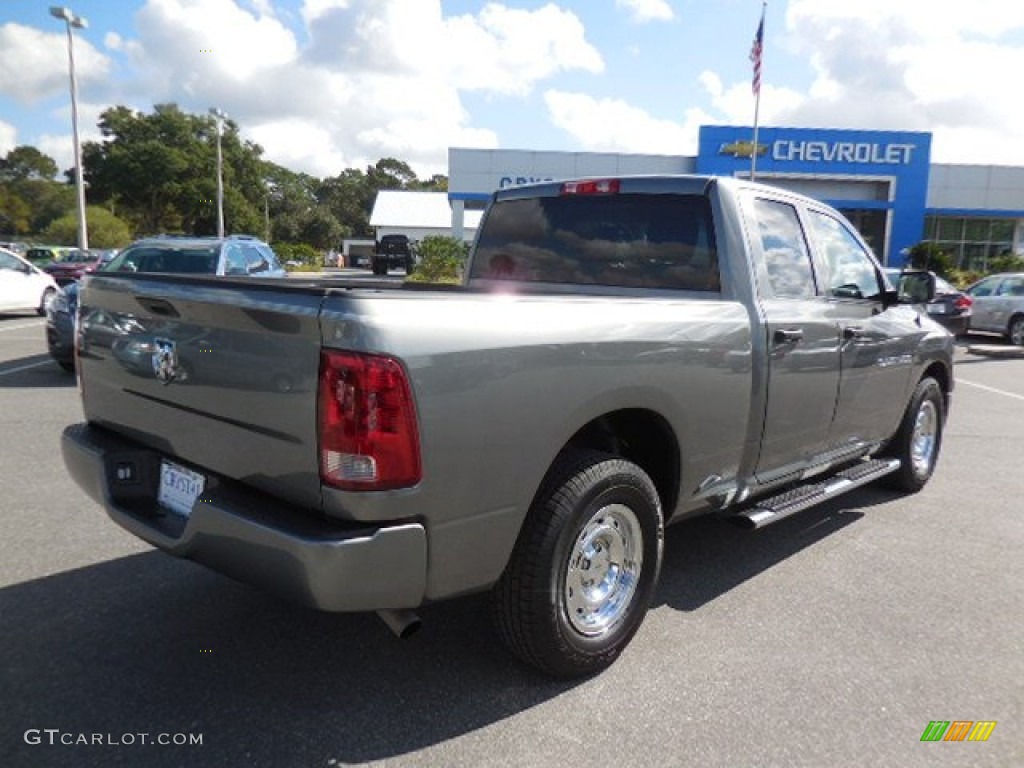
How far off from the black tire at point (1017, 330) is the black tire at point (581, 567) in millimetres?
15956

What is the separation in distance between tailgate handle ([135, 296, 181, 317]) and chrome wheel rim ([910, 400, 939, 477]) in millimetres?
4879

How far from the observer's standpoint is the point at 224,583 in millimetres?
3674

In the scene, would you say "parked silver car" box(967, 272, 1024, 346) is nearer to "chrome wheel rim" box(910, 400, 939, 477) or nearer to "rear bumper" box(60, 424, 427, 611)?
"chrome wheel rim" box(910, 400, 939, 477)

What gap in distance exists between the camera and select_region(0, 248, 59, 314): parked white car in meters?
14.9

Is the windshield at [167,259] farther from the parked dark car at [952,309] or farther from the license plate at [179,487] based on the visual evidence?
the parked dark car at [952,309]

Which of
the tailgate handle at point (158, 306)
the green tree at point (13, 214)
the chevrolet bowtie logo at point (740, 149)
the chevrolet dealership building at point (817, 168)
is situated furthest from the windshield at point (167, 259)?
the green tree at point (13, 214)

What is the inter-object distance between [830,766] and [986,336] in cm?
1901

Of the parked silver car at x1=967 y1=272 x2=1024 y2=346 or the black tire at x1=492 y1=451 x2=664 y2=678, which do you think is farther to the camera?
the parked silver car at x1=967 y1=272 x2=1024 y2=346

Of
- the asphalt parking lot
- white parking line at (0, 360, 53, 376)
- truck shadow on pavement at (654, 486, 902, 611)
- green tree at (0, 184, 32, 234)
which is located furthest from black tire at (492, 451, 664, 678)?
green tree at (0, 184, 32, 234)

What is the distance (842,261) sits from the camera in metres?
4.50

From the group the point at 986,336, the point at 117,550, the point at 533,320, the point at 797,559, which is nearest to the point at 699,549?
the point at 797,559

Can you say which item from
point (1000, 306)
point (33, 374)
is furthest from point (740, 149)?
point (33, 374)

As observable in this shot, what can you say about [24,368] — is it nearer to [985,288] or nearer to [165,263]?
[165,263]

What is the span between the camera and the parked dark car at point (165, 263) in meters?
8.57
